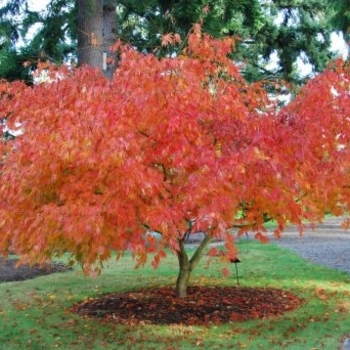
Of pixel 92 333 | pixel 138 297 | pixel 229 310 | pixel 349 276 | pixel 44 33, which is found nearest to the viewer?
pixel 92 333

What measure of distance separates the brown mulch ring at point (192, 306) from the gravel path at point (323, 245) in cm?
410

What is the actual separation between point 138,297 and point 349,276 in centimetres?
459

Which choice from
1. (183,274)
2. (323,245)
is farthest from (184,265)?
(323,245)

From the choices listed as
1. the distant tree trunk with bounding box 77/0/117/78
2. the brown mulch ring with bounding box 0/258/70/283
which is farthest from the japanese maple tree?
the brown mulch ring with bounding box 0/258/70/283

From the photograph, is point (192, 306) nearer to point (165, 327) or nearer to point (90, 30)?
point (165, 327)

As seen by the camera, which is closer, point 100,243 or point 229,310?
point 100,243

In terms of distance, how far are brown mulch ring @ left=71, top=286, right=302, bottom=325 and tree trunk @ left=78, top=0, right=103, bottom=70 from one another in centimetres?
471

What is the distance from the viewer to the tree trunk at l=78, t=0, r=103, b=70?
10.6m

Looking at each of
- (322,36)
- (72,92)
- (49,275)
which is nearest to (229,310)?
(72,92)

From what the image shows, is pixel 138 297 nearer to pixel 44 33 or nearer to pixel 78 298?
pixel 78 298

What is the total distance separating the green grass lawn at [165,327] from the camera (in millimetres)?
6133

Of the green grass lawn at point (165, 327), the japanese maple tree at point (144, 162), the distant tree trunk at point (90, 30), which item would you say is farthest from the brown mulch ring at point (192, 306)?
the distant tree trunk at point (90, 30)

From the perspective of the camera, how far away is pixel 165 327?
6.67m

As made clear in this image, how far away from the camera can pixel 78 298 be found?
29.5ft
